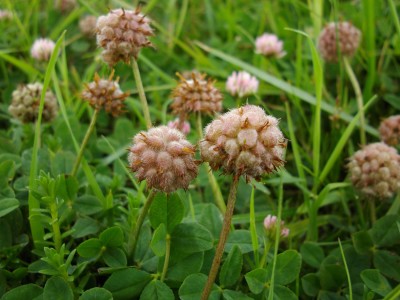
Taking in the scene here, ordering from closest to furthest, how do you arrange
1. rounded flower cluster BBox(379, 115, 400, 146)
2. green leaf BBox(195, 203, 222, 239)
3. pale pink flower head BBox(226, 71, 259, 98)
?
green leaf BBox(195, 203, 222, 239) < rounded flower cluster BBox(379, 115, 400, 146) < pale pink flower head BBox(226, 71, 259, 98)

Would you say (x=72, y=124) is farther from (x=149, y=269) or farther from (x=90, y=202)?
(x=149, y=269)

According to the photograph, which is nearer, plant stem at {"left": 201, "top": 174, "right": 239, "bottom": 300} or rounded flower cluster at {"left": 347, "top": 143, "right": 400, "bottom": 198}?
plant stem at {"left": 201, "top": 174, "right": 239, "bottom": 300}

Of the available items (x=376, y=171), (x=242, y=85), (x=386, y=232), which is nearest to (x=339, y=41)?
(x=242, y=85)

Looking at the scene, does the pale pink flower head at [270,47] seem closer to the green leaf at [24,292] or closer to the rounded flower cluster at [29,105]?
the rounded flower cluster at [29,105]

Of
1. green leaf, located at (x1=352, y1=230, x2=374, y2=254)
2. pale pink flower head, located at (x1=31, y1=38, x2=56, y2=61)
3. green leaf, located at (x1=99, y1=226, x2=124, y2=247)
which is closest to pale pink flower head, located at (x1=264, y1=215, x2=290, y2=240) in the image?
green leaf, located at (x1=352, y1=230, x2=374, y2=254)

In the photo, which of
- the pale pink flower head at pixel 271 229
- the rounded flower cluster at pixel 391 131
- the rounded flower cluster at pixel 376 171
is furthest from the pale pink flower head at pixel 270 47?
the pale pink flower head at pixel 271 229

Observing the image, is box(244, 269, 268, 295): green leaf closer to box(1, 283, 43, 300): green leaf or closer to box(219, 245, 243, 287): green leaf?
box(219, 245, 243, 287): green leaf
